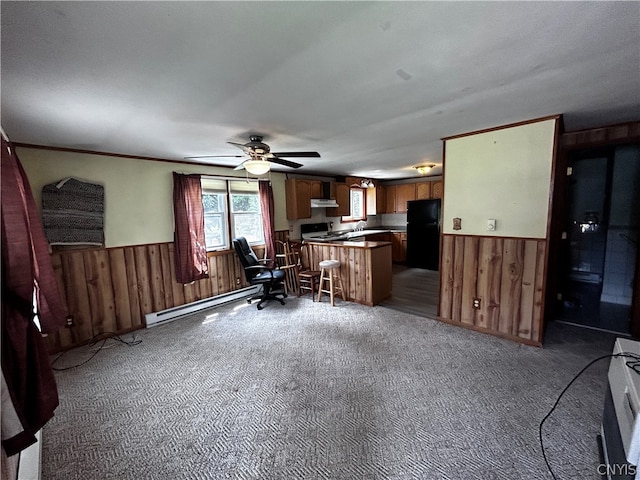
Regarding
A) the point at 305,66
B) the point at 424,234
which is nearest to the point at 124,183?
the point at 305,66

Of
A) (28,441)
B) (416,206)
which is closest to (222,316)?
(28,441)

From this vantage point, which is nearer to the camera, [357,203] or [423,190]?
[423,190]

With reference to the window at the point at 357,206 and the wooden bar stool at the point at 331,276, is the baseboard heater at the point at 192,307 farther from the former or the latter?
the window at the point at 357,206

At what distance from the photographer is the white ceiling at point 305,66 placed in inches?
43.8

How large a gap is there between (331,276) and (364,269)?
53 cm

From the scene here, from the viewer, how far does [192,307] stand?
411 cm

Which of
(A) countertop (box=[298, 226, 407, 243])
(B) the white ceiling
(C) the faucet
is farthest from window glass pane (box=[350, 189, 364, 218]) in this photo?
(B) the white ceiling

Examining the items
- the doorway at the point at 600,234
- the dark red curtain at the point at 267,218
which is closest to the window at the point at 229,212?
the dark red curtain at the point at 267,218

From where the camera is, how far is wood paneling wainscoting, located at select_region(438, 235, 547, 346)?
2811mm

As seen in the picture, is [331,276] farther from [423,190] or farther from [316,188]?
[423,190]

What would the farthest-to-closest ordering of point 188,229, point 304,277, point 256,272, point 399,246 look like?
point 399,246, point 304,277, point 256,272, point 188,229

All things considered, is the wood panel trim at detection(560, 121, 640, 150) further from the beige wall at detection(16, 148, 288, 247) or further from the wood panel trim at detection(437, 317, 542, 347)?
the beige wall at detection(16, 148, 288, 247)

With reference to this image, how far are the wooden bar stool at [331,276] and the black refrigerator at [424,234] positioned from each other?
2750 millimetres

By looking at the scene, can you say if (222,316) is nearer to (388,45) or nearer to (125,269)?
(125,269)
